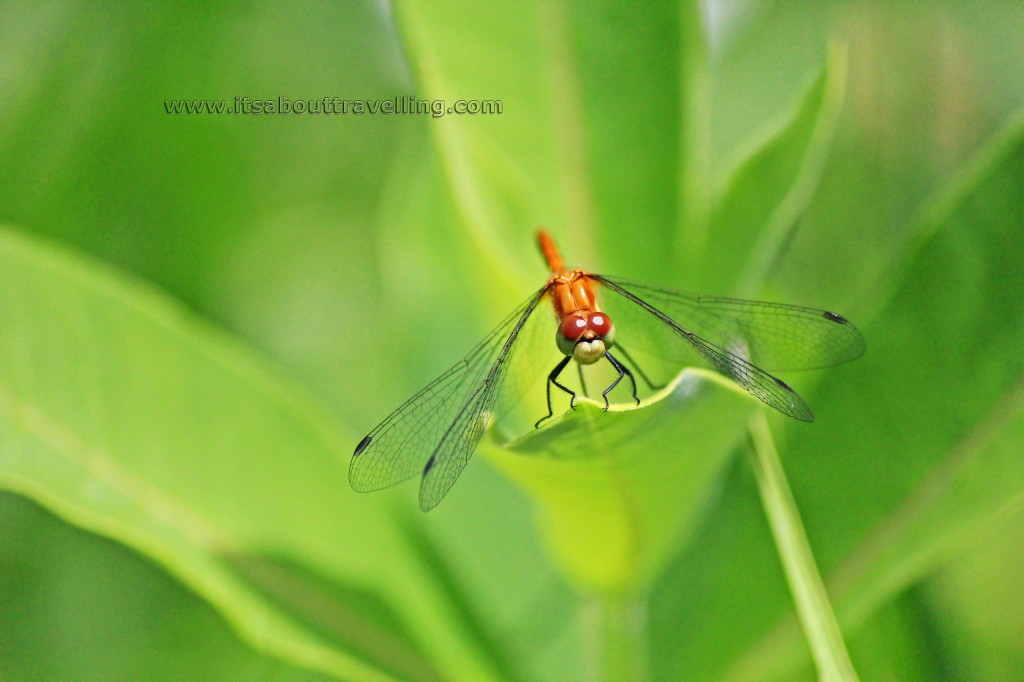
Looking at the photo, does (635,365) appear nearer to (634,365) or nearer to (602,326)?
(634,365)

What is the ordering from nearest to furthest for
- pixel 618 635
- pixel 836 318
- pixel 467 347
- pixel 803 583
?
pixel 803 583, pixel 618 635, pixel 836 318, pixel 467 347

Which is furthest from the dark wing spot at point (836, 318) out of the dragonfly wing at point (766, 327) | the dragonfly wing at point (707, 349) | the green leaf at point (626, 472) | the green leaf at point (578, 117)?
the green leaf at point (626, 472)

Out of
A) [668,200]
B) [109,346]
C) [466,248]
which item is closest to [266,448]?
[109,346]

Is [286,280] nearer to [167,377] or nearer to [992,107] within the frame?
[167,377]

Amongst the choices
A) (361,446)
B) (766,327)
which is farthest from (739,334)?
(361,446)

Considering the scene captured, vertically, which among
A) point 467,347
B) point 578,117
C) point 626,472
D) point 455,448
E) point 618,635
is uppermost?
point 578,117

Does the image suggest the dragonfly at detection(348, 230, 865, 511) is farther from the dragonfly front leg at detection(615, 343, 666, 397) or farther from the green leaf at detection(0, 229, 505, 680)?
the green leaf at detection(0, 229, 505, 680)
